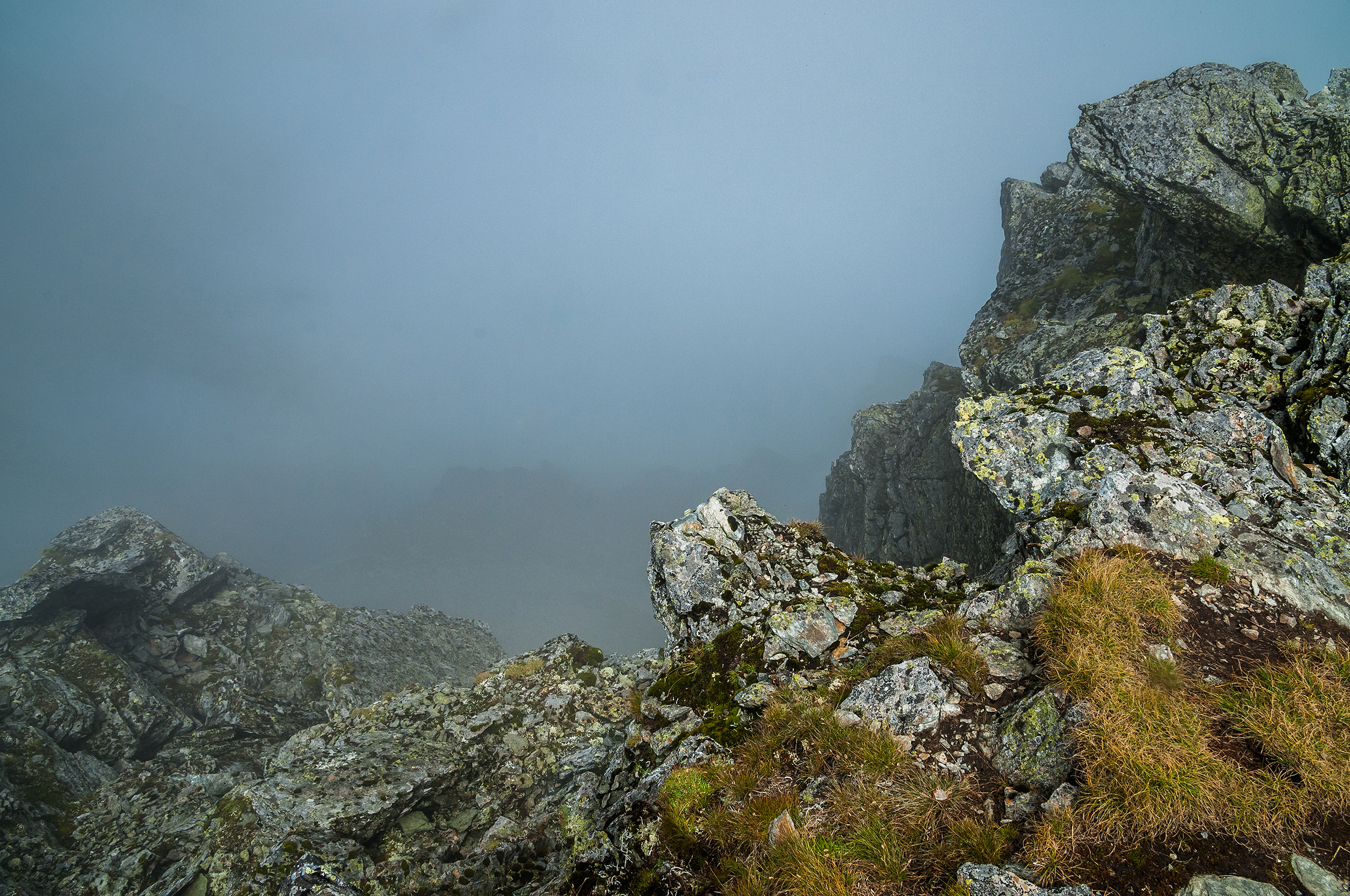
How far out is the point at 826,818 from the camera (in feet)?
21.5

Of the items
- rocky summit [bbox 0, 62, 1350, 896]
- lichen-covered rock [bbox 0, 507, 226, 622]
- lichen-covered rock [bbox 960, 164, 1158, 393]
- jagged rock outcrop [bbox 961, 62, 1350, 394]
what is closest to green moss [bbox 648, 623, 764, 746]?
rocky summit [bbox 0, 62, 1350, 896]

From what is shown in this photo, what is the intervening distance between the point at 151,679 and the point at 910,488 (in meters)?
49.3

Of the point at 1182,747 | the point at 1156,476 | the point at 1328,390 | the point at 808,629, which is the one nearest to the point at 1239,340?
the point at 1328,390

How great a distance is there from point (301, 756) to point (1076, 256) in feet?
142

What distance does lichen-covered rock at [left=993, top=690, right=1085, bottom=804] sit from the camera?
616 cm

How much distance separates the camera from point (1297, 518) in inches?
362

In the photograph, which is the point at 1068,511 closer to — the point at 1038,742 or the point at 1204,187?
the point at 1038,742

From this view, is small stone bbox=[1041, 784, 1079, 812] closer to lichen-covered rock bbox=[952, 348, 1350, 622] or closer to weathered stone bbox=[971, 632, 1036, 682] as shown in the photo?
weathered stone bbox=[971, 632, 1036, 682]

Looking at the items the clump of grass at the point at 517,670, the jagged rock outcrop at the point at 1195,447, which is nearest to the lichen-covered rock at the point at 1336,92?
the jagged rock outcrop at the point at 1195,447

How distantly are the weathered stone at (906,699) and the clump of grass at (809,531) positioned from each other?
6023mm

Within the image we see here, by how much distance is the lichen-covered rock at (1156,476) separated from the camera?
8.67 metres

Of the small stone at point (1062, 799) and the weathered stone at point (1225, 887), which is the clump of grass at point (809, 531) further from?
the weathered stone at point (1225, 887)

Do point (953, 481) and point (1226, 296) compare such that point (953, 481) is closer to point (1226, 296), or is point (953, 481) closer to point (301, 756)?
point (1226, 296)

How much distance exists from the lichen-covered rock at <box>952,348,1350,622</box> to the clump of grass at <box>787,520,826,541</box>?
13.8 feet
